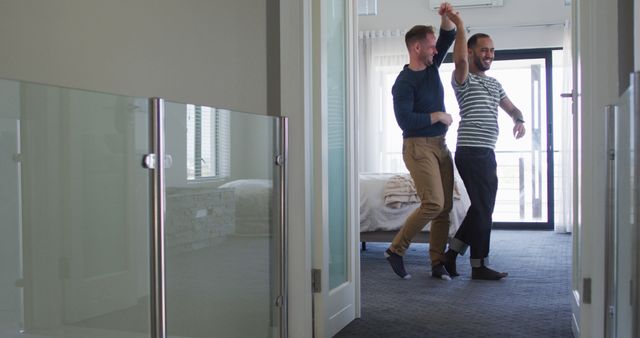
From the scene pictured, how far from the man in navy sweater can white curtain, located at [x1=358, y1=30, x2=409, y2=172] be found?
3.56 m

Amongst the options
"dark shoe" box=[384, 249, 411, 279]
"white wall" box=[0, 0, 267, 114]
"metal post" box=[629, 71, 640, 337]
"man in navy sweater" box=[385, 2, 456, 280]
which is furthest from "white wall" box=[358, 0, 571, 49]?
"metal post" box=[629, 71, 640, 337]

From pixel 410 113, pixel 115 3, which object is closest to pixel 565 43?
pixel 410 113

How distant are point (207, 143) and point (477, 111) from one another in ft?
7.63

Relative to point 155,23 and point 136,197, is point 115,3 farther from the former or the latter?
point 136,197

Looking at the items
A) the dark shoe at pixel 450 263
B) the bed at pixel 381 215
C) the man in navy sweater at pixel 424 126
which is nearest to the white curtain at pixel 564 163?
the bed at pixel 381 215

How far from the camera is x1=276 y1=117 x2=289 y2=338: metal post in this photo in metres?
2.48

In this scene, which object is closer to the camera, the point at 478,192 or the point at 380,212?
the point at 478,192

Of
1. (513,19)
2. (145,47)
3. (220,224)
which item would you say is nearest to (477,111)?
(145,47)

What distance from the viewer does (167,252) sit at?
180 cm

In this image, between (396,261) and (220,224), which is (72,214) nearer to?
(220,224)

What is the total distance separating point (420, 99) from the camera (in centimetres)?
385

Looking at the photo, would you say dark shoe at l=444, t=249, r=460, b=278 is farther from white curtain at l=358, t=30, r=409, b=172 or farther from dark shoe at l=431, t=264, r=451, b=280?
white curtain at l=358, t=30, r=409, b=172

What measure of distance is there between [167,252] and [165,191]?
16 cm

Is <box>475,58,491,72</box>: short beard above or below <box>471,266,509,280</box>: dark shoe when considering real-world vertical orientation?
above
